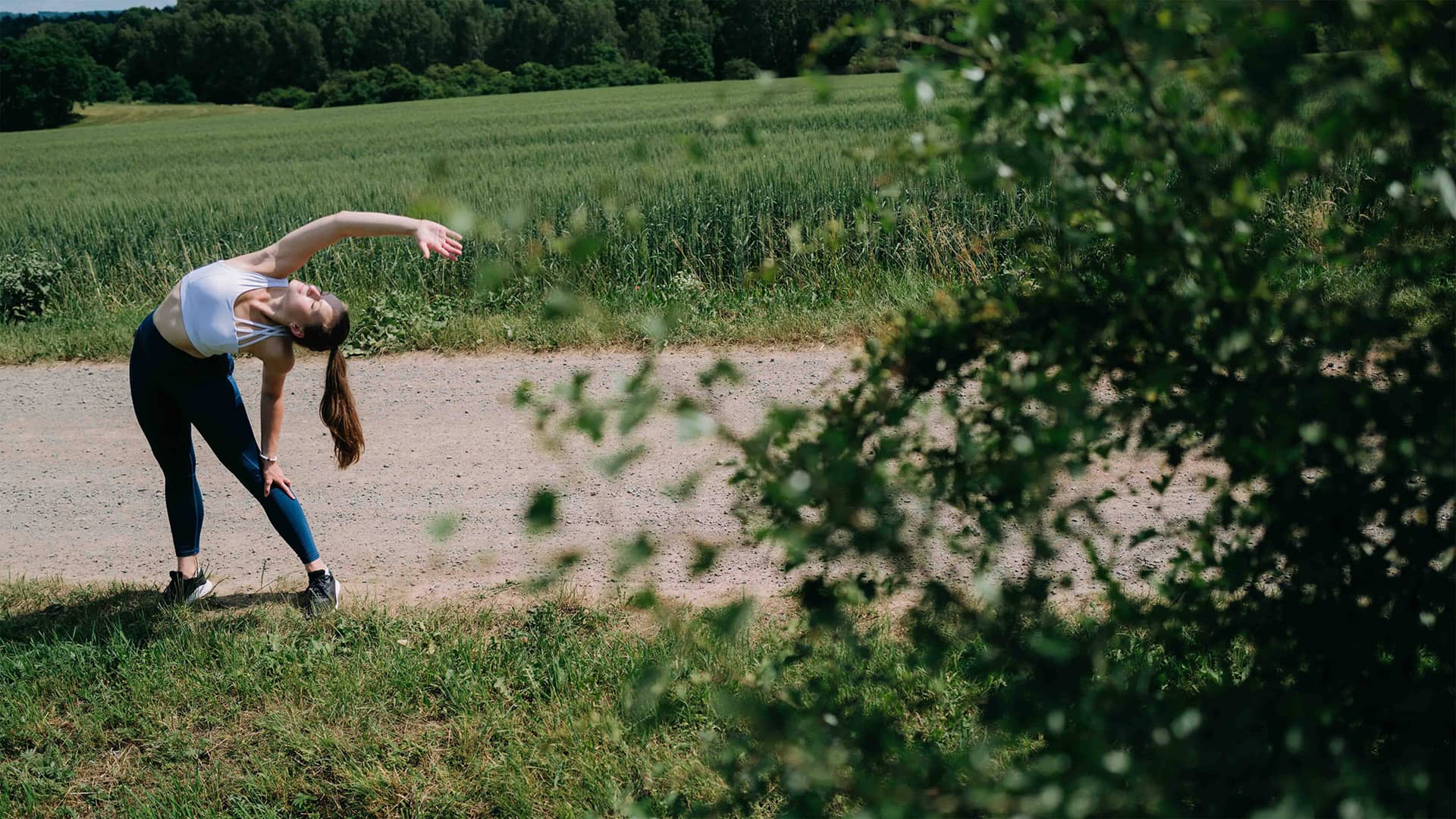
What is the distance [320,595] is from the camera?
4.51m

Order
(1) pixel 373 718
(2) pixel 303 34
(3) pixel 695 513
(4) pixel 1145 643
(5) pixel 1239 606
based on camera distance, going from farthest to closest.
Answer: (2) pixel 303 34 → (3) pixel 695 513 → (1) pixel 373 718 → (4) pixel 1145 643 → (5) pixel 1239 606

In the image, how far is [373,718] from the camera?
12.0ft

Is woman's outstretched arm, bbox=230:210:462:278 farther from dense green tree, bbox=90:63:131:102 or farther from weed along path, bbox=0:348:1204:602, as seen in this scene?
dense green tree, bbox=90:63:131:102

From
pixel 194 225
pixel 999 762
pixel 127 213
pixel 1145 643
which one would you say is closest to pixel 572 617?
pixel 999 762

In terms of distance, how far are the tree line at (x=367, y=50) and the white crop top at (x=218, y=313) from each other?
57915 millimetres

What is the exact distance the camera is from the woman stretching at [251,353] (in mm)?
4062

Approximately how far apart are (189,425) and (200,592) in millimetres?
763

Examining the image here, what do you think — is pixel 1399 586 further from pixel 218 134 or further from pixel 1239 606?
pixel 218 134

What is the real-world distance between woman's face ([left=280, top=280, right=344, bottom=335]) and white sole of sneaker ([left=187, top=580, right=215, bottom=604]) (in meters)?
1.38

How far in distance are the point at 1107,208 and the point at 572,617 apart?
119 inches

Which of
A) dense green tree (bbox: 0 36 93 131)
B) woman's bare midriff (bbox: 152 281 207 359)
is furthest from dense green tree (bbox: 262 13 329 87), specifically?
woman's bare midriff (bbox: 152 281 207 359)

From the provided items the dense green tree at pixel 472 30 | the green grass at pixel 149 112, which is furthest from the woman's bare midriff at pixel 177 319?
the dense green tree at pixel 472 30

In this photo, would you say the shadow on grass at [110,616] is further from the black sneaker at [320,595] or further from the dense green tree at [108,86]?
the dense green tree at [108,86]

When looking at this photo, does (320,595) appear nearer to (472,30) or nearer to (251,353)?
(251,353)
